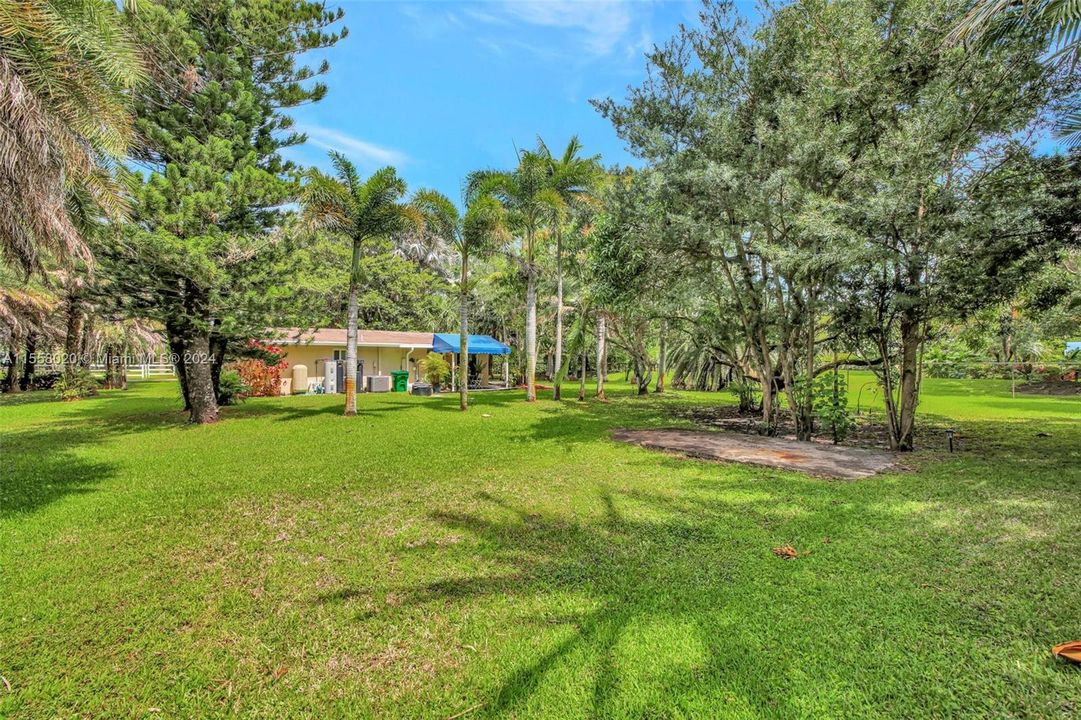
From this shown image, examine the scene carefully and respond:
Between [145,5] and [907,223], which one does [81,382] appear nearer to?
[145,5]

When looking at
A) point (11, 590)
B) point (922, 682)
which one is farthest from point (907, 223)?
Result: point (11, 590)

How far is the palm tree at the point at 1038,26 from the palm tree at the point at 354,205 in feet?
38.4

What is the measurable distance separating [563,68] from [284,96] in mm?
8438

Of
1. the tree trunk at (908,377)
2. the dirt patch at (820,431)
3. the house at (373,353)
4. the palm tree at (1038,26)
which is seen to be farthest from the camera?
the house at (373,353)

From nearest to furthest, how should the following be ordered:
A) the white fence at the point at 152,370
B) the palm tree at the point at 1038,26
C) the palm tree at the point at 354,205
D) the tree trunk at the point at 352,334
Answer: the palm tree at the point at 1038,26 < the palm tree at the point at 354,205 < the tree trunk at the point at 352,334 < the white fence at the point at 152,370

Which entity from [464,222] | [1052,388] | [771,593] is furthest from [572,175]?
[1052,388]

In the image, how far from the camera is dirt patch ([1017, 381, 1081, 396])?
20.3 metres

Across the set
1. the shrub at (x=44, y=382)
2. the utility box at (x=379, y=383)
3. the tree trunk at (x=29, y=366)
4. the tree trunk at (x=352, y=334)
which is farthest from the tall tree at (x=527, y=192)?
the shrub at (x=44, y=382)

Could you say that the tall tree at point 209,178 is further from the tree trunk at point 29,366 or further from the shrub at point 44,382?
the shrub at point 44,382

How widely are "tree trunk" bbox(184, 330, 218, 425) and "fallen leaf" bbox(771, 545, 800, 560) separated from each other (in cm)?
1306

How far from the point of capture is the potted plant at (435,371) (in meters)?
22.9

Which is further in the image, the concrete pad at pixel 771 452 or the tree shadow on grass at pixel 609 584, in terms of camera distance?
the concrete pad at pixel 771 452

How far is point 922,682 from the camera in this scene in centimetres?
240

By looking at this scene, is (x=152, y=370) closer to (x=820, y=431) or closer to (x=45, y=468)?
(x=45, y=468)
